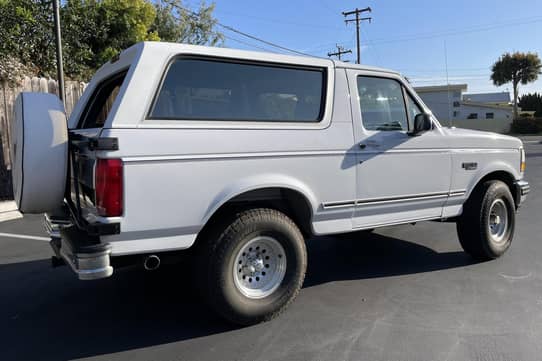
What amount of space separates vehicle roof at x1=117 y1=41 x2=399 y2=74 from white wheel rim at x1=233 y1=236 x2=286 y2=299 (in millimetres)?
1508

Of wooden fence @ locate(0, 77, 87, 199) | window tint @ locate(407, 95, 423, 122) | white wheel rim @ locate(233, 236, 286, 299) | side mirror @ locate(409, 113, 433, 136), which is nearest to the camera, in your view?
white wheel rim @ locate(233, 236, 286, 299)

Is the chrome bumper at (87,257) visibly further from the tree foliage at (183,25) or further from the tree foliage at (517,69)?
the tree foliage at (517,69)

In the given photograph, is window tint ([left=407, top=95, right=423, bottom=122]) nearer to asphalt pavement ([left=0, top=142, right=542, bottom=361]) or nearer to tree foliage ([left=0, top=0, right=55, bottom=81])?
asphalt pavement ([left=0, top=142, right=542, bottom=361])

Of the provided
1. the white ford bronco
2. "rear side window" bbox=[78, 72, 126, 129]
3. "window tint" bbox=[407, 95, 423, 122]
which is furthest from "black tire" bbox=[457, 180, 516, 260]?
"rear side window" bbox=[78, 72, 126, 129]

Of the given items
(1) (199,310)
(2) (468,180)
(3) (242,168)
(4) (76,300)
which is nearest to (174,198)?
(3) (242,168)

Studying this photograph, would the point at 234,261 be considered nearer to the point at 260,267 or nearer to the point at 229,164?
the point at 260,267

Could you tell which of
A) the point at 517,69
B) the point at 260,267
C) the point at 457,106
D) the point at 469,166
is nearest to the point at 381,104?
the point at 469,166

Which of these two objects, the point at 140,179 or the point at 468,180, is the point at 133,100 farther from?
the point at 468,180

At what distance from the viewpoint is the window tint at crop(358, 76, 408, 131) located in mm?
4305

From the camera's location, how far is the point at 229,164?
3402 millimetres

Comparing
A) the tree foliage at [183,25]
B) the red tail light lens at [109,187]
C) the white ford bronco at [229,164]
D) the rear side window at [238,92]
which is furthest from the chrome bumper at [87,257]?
the tree foliage at [183,25]

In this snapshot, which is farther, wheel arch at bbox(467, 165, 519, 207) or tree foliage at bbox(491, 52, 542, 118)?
tree foliage at bbox(491, 52, 542, 118)

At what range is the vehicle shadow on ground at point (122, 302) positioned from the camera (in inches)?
136

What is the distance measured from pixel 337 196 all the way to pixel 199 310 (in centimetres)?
158
